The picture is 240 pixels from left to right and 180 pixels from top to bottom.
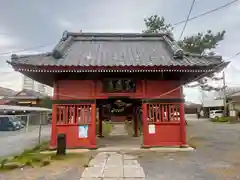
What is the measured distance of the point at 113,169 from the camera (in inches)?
312

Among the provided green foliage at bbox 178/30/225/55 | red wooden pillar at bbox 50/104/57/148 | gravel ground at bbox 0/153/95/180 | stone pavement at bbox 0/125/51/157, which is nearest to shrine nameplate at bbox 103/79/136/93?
red wooden pillar at bbox 50/104/57/148

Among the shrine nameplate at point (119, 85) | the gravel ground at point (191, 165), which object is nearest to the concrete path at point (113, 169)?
the gravel ground at point (191, 165)

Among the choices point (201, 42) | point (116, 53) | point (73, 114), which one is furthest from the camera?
point (201, 42)

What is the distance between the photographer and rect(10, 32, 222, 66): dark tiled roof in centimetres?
1213

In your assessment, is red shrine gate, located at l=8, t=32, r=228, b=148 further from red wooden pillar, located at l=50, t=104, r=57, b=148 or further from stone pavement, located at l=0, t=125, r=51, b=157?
stone pavement, located at l=0, t=125, r=51, b=157

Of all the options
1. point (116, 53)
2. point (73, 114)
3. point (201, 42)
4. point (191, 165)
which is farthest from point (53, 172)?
point (201, 42)

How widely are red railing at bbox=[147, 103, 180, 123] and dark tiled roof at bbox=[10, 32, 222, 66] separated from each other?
6.59ft

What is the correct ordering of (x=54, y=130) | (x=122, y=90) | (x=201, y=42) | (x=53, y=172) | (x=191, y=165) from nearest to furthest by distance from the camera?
(x=53, y=172) → (x=191, y=165) → (x=54, y=130) → (x=122, y=90) → (x=201, y=42)

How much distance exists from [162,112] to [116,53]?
4091 mm

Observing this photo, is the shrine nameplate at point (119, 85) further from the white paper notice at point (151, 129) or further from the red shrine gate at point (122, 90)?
the white paper notice at point (151, 129)

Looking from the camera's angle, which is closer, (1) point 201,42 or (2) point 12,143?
(2) point 12,143

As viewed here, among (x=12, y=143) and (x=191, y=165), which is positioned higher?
(x=12, y=143)

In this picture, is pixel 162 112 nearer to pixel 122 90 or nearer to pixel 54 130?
pixel 122 90

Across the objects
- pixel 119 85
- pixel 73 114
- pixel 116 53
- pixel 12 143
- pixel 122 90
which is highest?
pixel 116 53
